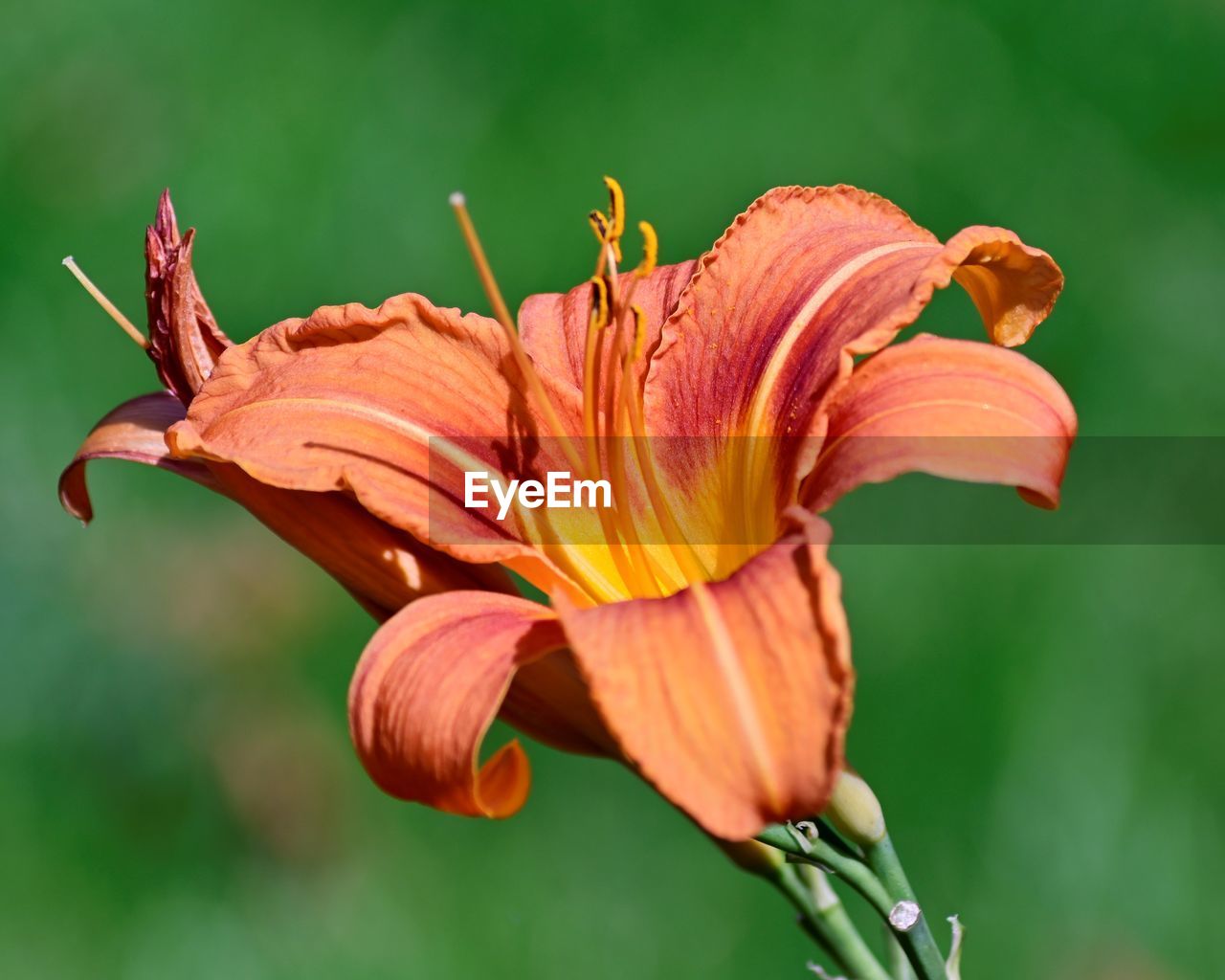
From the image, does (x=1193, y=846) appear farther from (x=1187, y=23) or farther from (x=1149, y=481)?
(x=1187, y=23)

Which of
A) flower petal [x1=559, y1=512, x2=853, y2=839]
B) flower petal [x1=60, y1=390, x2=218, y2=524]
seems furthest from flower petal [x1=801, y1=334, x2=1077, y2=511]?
flower petal [x1=60, y1=390, x2=218, y2=524]

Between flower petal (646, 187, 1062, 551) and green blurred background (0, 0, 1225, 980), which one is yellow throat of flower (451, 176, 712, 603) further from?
green blurred background (0, 0, 1225, 980)

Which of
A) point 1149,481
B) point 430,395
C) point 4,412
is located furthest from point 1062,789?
point 4,412

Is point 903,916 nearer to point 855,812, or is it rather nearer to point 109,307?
point 855,812

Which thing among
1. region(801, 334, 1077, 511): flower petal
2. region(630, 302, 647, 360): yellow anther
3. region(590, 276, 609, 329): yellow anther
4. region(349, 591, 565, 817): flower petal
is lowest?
region(349, 591, 565, 817): flower petal

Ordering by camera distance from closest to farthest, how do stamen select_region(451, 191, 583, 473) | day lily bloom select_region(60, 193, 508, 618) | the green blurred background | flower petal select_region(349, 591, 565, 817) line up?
flower petal select_region(349, 591, 565, 817), stamen select_region(451, 191, 583, 473), day lily bloom select_region(60, 193, 508, 618), the green blurred background

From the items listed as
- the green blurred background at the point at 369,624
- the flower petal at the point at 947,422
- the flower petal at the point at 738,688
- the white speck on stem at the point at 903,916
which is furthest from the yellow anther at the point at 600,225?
the green blurred background at the point at 369,624
